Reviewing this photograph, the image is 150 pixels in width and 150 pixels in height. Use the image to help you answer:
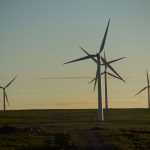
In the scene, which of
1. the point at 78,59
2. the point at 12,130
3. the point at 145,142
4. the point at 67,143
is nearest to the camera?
the point at 67,143

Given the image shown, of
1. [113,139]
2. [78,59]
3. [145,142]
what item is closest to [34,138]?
[113,139]

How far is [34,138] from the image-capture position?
7406 cm

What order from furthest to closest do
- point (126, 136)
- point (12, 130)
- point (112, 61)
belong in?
1. point (112, 61)
2. point (12, 130)
3. point (126, 136)

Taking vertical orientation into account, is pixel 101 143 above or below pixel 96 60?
below

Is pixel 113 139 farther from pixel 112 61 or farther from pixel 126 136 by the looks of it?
pixel 112 61

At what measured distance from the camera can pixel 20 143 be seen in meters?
67.2

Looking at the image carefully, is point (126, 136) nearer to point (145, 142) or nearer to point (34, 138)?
point (145, 142)

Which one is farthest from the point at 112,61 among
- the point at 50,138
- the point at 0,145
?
the point at 0,145

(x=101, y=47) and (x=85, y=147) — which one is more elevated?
(x=101, y=47)

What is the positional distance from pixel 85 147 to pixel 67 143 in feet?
17.3

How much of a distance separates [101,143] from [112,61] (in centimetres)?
9043

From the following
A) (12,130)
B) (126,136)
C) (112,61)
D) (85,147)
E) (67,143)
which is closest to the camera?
(85,147)

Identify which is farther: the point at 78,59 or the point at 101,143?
the point at 78,59

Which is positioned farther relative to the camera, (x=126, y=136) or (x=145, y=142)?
(x=126, y=136)
